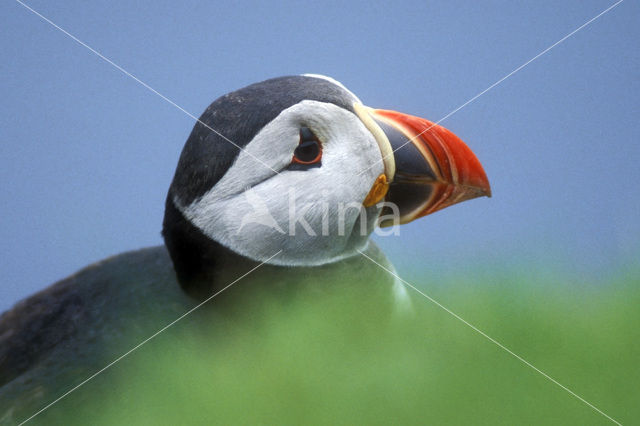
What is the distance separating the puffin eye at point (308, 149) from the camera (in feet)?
4.21

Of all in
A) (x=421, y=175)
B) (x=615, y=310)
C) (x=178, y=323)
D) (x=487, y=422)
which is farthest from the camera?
(x=421, y=175)

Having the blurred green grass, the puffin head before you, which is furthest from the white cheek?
the blurred green grass

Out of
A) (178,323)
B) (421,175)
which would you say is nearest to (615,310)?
(421,175)

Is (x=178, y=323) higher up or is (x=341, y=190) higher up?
(x=341, y=190)

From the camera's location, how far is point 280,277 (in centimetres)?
131

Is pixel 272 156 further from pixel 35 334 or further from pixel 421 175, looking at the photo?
pixel 35 334

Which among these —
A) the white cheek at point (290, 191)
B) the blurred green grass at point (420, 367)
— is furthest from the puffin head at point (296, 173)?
the blurred green grass at point (420, 367)

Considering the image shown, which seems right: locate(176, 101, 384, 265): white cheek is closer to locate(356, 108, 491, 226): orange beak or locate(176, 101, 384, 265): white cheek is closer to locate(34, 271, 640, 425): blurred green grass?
locate(356, 108, 491, 226): orange beak

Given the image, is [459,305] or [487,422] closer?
[487,422]

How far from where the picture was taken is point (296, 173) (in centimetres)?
126

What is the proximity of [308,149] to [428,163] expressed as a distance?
265mm

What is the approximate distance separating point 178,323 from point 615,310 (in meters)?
0.74

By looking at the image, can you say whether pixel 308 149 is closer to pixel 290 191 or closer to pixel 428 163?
pixel 290 191

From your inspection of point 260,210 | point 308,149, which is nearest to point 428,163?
point 308,149
